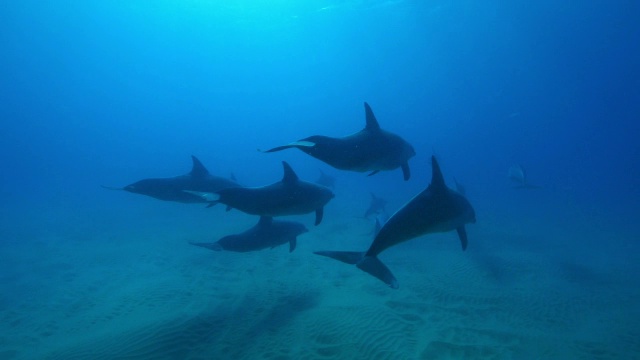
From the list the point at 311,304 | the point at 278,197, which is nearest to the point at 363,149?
the point at 278,197

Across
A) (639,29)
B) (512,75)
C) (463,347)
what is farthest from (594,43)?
(463,347)

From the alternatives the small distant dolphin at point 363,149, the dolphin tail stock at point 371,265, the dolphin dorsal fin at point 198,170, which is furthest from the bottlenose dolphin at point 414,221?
the dolphin dorsal fin at point 198,170

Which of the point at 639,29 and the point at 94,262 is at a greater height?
the point at 639,29

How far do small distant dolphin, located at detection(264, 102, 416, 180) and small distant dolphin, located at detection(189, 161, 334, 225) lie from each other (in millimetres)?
954

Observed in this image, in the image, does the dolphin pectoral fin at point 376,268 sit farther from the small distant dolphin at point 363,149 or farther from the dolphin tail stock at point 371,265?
the small distant dolphin at point 363,149

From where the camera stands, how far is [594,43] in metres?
52.4

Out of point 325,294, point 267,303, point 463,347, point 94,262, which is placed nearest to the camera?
point 463,347

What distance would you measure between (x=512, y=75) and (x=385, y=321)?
3442 inches

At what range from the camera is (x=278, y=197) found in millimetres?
5578

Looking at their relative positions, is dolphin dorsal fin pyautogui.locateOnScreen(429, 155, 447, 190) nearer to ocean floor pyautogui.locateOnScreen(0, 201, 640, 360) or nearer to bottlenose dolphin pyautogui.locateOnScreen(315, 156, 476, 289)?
bottlenose dolphin pyautogui.locateOnScreen(315, 156, 476, 289)

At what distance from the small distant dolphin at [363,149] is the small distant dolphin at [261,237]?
3554mm

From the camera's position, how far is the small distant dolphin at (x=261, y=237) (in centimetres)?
778

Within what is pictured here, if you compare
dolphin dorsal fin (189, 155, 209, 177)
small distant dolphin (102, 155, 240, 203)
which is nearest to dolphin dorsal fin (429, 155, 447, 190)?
small distant dolphin (102, 155, 240, 203)

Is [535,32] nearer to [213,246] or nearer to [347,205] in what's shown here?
[347,205]
